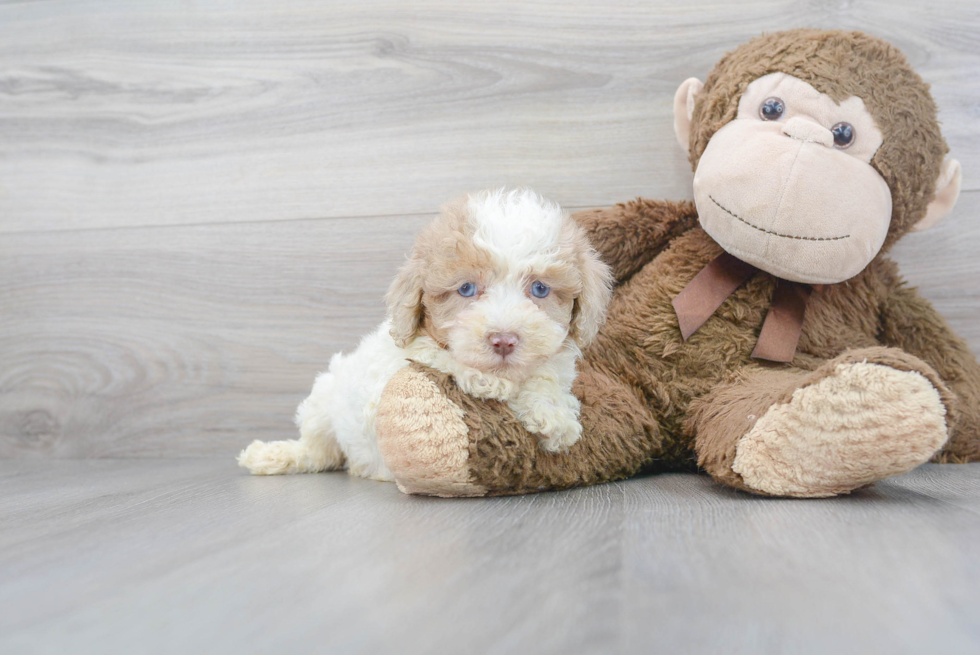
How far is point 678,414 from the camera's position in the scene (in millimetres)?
1053

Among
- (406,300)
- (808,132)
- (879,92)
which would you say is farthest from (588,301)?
(879,92)

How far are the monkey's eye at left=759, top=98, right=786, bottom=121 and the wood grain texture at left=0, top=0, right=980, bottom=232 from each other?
0.29m

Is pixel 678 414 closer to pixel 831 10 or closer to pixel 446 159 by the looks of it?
pixel 446 159

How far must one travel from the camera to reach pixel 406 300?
0.90 metres

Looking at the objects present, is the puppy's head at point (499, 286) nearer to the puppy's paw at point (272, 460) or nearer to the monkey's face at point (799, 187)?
the monkey's face at point (799, 187)

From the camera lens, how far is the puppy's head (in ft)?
2.73

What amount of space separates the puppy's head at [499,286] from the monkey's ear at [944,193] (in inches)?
21.7

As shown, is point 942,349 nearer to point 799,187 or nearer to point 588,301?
point 799,187

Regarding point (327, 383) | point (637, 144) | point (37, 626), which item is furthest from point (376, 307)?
point (37, 626)

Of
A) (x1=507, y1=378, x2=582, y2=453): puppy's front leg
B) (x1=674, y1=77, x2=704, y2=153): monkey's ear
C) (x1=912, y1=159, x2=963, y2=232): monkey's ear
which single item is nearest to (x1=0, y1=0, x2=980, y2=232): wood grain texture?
(x1=674, y1=77, x2=704, y2=153): monkey's ear

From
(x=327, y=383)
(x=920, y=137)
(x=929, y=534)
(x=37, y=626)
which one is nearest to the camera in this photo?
(x=37, y=626)

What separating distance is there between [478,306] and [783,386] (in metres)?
0.39

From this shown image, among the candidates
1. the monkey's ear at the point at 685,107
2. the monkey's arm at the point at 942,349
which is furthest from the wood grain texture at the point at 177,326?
the monkey's arm at the point at 942,349

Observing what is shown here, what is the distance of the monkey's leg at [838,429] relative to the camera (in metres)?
0.75
